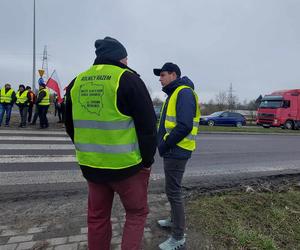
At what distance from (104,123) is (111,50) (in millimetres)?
580

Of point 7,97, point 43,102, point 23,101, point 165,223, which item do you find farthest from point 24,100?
point 165,223

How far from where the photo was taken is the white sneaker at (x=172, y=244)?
3.25 m

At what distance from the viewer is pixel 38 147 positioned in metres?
9.04

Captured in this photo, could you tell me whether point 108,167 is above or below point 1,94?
below

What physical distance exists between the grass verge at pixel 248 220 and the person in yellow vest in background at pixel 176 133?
47 cm

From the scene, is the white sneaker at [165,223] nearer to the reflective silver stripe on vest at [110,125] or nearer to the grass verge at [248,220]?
the grass verge at [248,220]

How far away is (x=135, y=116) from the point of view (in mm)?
2449

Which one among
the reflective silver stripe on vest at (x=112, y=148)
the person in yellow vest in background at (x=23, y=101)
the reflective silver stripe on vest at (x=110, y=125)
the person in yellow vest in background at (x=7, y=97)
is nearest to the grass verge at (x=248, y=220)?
the reflective silver stripe on vest at (x=112, y=148)

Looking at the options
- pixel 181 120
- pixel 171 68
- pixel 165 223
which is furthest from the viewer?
pixel 165 223

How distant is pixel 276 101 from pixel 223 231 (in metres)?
26.6

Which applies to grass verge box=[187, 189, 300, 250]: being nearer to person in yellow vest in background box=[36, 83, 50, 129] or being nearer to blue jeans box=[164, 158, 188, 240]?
blue jeans box=[164, 158, 188, 240]

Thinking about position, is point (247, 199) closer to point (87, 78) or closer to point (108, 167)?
point (108, 167)

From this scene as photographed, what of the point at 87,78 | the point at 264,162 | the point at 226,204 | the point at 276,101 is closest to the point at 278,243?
the point at 226,204

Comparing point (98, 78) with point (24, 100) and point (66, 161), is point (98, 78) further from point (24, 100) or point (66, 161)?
point (24, 100)
